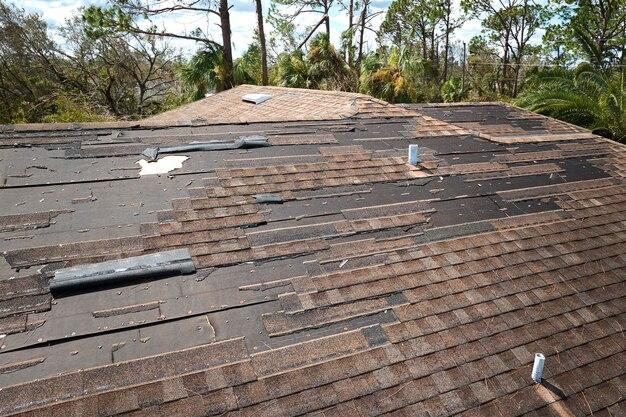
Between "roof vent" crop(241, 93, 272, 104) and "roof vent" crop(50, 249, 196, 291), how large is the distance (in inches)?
340

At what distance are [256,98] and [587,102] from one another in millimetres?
9654

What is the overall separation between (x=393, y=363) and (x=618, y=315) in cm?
264

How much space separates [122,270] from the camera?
11.7 ft

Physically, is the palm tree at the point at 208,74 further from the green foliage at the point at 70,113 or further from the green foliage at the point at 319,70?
the green foliage at the point at 70,113

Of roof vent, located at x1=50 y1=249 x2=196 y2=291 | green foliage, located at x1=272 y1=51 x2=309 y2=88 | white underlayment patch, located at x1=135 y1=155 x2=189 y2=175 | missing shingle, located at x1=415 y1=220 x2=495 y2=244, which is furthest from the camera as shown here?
green foliage, located at x1=272 y1=51 x2=309 y2=88

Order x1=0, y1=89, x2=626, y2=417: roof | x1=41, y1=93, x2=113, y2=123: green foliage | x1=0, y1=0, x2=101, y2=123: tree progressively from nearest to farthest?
x1=0, y1=89, x2=626, y2=417: roof < x1=41, y1=93, x2=113, y2=123: green foliage < x1=0, y1=0, x2=101, y2=123: tree

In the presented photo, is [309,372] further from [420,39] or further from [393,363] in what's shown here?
[420,39]

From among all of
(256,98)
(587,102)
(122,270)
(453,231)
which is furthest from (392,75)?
(122,270)

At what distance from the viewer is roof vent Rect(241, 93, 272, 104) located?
38.8 feet

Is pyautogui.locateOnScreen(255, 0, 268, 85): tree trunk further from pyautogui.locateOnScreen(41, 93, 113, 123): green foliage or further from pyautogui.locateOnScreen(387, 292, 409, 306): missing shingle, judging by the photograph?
pyautogui.locateOnScreen(387, 292, 409, 306): missing shingle

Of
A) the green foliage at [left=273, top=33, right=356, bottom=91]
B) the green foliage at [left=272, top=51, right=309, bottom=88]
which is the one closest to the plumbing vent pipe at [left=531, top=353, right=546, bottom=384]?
the green foliage at [left=273, top=33, right=356, bottom=91]

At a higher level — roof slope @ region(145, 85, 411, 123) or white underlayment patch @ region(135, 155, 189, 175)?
roof slope @ region(145, 85, 411, 123)

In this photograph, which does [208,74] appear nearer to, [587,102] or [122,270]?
[587,102]

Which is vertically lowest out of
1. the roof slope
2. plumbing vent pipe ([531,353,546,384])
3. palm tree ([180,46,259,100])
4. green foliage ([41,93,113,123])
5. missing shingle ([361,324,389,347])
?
plumbing vent pipe ([531,353,546,384])
